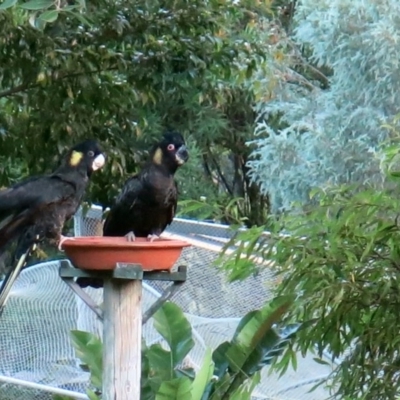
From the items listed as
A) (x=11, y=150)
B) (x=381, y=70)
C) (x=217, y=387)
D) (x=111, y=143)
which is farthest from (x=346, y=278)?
(x=381, y=70)

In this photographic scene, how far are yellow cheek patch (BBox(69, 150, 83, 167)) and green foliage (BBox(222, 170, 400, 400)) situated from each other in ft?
1.89

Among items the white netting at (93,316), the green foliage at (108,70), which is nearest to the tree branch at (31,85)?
the green foliage at (108,70)

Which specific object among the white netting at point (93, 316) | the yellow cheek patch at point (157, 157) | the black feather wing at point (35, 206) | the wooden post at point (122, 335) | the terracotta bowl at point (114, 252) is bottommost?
the white netting at point (93, 316)

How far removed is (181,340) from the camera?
7.97 feet

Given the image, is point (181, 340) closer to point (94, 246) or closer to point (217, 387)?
point (217, 387)

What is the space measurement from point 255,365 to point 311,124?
4.18 m

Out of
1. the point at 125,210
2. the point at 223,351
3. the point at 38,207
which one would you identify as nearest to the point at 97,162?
the point at 125,210

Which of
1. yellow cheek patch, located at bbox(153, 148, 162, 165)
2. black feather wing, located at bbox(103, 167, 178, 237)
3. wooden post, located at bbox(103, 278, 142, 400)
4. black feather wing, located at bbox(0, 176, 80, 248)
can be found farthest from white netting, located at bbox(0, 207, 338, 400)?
wooden post, located at bbox(103, 278, 142, 400)

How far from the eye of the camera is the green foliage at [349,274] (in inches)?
78.2

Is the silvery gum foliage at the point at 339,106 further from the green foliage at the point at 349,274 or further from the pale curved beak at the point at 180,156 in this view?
the green foliage at the point at 349,274

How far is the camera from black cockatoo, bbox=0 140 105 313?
2.21 metres

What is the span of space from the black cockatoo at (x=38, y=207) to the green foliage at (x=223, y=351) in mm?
356

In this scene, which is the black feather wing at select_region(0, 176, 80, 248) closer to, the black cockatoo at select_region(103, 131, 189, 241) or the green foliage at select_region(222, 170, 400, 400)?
the black cockatoo at select_region(103, 131, 189, 241)

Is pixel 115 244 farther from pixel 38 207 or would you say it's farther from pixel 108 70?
pixel 108 70
